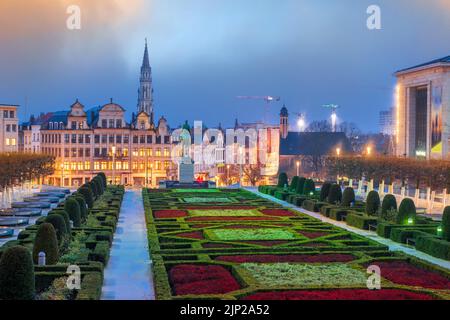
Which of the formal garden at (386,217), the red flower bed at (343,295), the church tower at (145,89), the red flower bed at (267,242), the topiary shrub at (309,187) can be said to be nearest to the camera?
the red flower bed at (343,295)

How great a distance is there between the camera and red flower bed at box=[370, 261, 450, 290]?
16.2 metres

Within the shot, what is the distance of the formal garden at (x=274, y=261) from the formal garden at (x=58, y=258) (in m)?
1.60

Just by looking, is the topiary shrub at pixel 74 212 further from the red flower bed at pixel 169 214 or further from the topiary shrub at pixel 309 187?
the topiary shrub at pixel 309 187

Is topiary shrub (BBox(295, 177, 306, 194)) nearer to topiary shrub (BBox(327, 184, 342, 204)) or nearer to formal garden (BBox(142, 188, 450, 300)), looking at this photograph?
topiary shrub (BBox(327, 184, 342, 204))

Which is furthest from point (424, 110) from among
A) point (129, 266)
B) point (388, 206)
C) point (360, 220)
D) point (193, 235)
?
point (129, 266)

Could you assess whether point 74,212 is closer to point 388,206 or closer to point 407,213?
point 407,213

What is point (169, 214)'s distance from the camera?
3170 cm

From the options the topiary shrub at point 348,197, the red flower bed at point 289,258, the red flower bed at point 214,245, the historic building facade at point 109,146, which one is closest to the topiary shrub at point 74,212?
the red flower bed at point 214,245

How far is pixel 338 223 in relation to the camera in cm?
3008

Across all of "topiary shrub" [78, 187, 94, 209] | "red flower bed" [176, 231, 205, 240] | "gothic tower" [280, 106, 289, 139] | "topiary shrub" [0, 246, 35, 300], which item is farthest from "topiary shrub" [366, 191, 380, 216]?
"gothic tower" [280, 106, 289, 139]

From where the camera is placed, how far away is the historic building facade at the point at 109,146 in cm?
7750

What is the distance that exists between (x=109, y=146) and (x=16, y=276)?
66.9m
